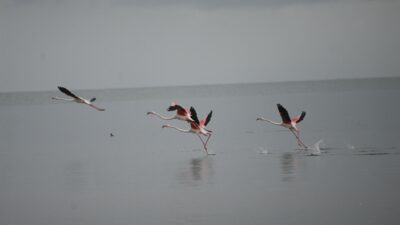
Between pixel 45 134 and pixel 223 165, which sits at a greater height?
pixel 45 134

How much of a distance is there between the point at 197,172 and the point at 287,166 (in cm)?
225

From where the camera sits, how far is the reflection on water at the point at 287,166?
22002 millimetres

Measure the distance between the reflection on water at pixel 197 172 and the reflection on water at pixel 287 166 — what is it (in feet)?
5.69

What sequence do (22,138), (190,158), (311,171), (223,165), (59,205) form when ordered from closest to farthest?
1. (59,205)
2. (311,171)
3. (223,165)
4. (190,158)
5. (22,138)

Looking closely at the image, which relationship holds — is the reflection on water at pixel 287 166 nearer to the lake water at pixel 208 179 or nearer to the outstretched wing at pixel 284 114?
the lake water at pixel 208 179

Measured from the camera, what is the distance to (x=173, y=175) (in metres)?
23.2

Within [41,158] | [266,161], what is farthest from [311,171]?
[41,158]

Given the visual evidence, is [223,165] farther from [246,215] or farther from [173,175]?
[246,215]

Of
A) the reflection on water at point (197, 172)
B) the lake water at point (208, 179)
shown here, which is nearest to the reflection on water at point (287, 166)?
the lake water at point (208, 179)

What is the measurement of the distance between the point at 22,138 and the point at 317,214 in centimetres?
2412

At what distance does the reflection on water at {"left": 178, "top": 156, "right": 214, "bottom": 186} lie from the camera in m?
22.1

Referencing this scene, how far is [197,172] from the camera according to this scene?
2358 cm

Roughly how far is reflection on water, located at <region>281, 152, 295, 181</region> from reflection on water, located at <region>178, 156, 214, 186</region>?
68.3 inches

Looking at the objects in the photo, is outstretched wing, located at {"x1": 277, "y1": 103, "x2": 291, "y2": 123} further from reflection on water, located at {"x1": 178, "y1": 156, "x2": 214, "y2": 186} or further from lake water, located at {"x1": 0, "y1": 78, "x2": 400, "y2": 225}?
reflection on water, located at {"x1": 178, "y1": 156, "x2": 214, "y2": 186}
